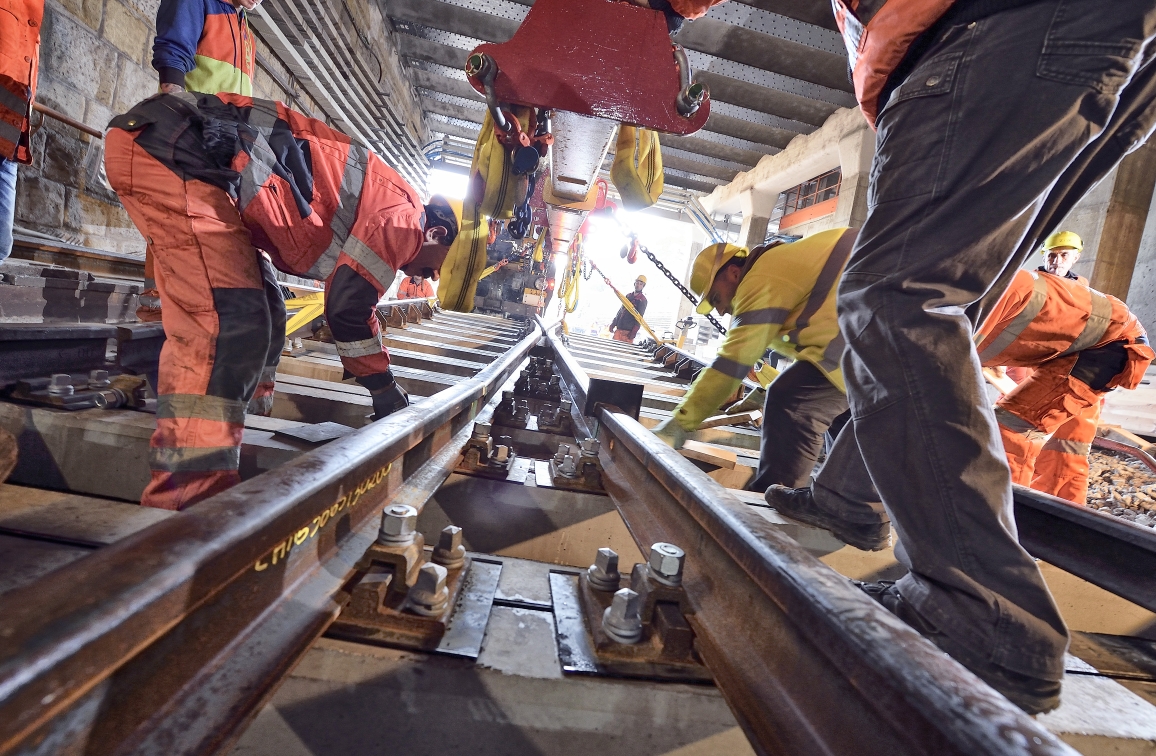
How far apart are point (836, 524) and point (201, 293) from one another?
240 centimetres

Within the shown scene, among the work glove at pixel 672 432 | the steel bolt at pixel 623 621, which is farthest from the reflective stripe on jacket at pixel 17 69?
the steel bolt at pixel 623 621

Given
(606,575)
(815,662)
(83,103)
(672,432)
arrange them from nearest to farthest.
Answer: (815,662) → (606,575) → (672,432) → (83,103)

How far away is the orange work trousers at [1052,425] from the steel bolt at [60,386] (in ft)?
16.3

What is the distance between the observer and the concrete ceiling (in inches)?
326

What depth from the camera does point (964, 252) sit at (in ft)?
3.85

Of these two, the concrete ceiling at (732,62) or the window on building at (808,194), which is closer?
the concrete ceiling at (732,62)

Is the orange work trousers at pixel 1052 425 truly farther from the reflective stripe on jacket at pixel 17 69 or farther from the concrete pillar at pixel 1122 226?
the reflective stripe on jacket at pixel 17 69

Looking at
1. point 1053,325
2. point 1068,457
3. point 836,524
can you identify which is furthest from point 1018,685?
point 1068,457

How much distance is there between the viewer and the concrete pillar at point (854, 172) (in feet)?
33.2

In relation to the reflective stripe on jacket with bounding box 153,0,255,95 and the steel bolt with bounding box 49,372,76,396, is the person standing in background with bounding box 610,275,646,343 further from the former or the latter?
the steel bolt with bounding box 49,372,76,396

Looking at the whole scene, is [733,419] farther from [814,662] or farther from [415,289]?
[415,289]

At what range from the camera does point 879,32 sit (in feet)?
4.33

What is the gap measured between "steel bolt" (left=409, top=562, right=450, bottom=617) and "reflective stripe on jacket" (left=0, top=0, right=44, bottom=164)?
10.4 ft

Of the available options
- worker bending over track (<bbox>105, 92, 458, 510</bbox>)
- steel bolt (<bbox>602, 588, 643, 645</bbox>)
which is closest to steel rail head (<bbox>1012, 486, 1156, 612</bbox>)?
steel bolt (<bbox>602, 588, 643, 645</bbox>)
